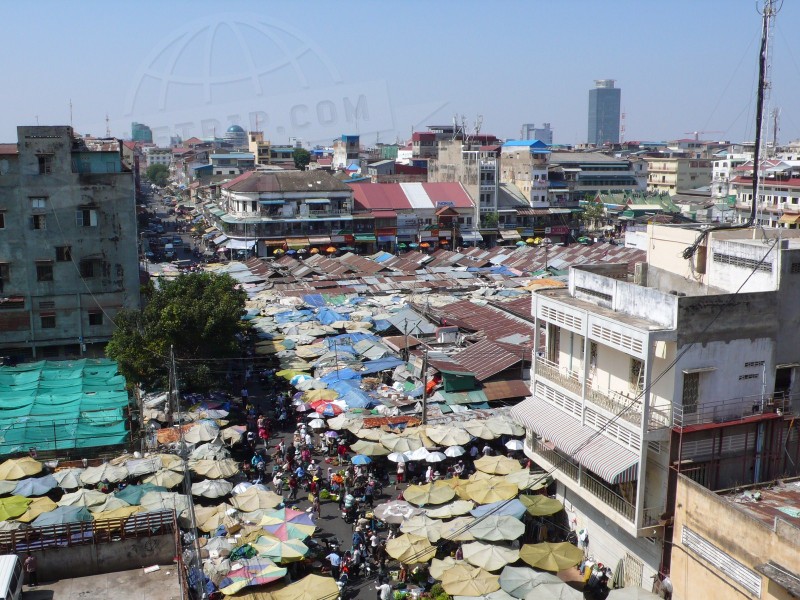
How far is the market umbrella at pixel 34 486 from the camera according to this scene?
1917cm

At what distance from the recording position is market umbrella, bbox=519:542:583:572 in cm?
1555

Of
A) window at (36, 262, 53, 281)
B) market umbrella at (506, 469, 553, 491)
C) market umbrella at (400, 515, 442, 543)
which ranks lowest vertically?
market umbrella at (400, 515, 442, 543)

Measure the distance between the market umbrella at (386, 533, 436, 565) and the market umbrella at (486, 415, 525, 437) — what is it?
6357 mm

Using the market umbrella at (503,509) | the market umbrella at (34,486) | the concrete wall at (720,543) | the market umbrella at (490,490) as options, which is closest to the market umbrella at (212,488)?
the market umbrella at (34,486)

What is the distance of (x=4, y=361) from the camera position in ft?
104

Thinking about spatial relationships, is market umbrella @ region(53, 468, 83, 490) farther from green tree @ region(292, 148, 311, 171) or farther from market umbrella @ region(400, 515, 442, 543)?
green tree @ region(292, 148, 311, 171)

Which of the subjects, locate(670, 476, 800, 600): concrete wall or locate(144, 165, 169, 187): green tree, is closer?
locate(670, 476, 800, 600): concrete wall

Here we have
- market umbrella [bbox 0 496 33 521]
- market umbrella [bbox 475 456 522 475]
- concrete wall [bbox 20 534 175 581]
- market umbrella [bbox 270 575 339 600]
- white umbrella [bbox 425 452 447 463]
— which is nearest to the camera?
market umbrella [bbox 270 575 339 600]

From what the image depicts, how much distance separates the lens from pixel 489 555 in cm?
1575

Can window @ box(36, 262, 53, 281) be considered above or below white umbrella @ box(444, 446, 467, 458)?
above

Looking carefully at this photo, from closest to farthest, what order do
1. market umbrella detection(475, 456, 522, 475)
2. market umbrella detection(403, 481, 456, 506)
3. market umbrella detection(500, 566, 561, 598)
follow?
market umbrella detection(500, 566, 561, 598), market umbrella detection(403, 481, 456, 506), market umbrella detection(475, 456, 522, 475)

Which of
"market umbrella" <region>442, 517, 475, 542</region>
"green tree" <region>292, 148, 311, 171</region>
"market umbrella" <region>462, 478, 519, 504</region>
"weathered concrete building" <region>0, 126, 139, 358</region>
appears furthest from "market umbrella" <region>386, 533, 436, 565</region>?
"green tree" <region>292, 148, 311, 171</region>

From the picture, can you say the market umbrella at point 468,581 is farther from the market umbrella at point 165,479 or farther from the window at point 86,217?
the window at point 86,217

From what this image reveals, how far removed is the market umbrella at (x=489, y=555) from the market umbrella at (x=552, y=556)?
256 mm
